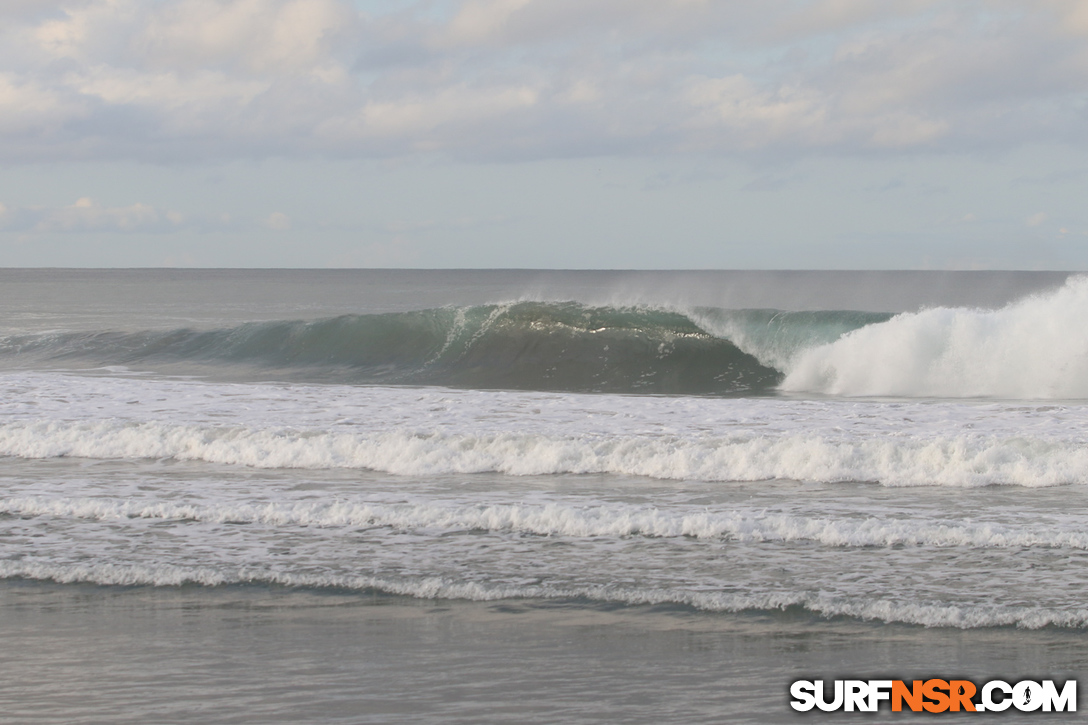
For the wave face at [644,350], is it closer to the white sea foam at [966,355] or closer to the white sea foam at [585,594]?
the white sea foam at [966,355]

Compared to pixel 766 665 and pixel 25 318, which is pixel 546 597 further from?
pixel 25 318

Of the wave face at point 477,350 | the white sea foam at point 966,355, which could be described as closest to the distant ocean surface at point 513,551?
the white sea foam at point 966,355

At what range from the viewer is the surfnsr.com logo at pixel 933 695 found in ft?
12.7

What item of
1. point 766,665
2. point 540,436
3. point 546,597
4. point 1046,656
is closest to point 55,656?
point 546,597

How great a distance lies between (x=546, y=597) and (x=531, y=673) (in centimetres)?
97

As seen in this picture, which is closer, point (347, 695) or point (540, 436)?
point (347, 695)

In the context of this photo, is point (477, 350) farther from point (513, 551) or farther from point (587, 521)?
point (513, 551)

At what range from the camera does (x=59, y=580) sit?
18.1 ft

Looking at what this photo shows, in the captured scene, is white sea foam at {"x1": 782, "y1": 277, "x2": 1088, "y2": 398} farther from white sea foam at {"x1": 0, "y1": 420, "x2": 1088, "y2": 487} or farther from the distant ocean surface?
white sea foam at {"x1": 0, "y1": 420, "x2": 1088, "y2": 487}

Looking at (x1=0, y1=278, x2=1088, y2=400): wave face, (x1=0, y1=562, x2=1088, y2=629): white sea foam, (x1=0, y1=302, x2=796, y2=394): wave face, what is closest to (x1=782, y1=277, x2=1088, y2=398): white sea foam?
(x1=0, y1=278, x2=1088, y2=400): wave face

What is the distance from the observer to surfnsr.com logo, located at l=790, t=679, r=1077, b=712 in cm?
388

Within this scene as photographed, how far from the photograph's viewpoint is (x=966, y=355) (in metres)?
15.9

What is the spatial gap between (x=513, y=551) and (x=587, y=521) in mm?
736

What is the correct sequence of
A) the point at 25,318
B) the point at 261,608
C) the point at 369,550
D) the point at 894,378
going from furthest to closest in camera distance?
the point at 25,318 → the point at 894,378 → the point at 369,550 → the point at 261,608
